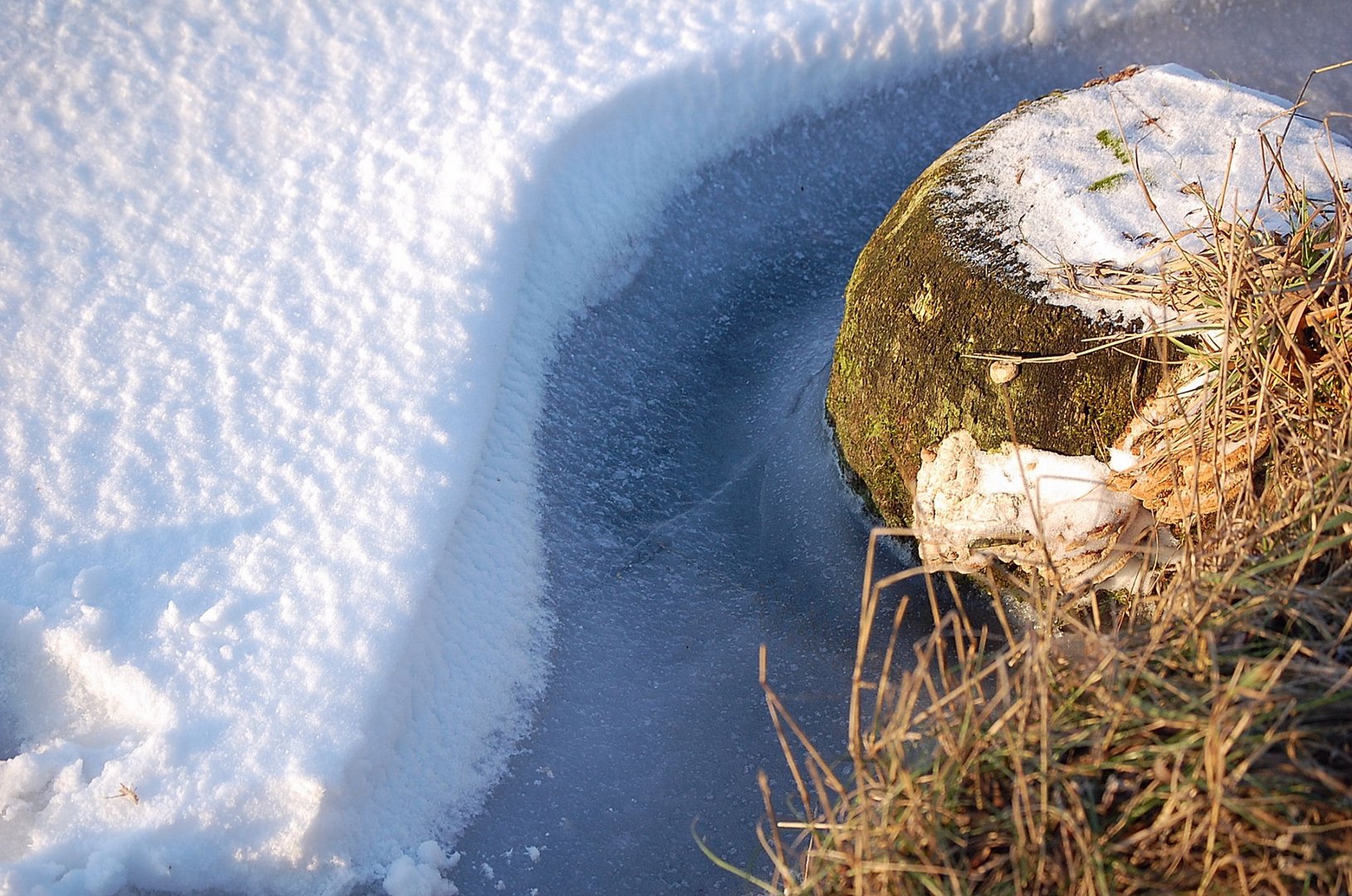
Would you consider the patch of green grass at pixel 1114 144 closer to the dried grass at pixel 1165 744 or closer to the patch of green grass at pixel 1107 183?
the patch of green grass at pixel 1107 183

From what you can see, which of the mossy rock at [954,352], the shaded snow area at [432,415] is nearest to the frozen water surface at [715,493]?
the shaded snow area at [432,415]

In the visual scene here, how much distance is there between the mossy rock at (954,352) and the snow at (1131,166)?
44 mm

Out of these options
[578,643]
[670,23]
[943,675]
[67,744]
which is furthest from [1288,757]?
[670,23]

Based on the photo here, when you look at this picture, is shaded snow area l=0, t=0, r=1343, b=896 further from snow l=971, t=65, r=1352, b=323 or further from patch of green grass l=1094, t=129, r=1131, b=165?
patch of green grass l=1094, t=129, r=1131, b=165

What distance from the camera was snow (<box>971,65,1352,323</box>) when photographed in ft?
6.85

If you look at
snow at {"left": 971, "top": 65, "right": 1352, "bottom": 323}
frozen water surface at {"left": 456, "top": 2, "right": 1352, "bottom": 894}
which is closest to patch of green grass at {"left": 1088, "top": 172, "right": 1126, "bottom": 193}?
snow at {"left": 971, "top": 65, "right": 1352, "bottom": 323}

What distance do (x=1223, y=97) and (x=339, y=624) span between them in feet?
7.33

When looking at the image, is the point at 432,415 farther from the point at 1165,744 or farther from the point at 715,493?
the point at 1165,744

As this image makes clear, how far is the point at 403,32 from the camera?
3184mm

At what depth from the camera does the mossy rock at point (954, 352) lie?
80.7 inches

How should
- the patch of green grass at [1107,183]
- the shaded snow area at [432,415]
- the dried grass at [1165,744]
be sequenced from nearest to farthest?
1. the dried grass at [1165,744]
2. the shaded snow area at [432,415]
3. the patch of green grass at [1107,183]

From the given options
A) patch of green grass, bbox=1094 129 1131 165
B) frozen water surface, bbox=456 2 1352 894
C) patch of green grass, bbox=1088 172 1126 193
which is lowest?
frozen water surface, bbox=456 2 1352 894

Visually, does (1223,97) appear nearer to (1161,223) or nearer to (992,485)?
(1161,223)

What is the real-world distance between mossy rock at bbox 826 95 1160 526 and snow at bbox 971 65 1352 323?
0.15 ft
